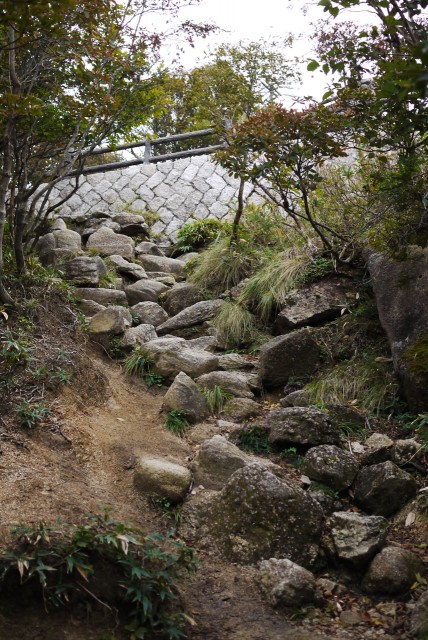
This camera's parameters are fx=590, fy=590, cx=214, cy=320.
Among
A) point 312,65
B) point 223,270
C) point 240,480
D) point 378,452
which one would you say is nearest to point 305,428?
point 378,452

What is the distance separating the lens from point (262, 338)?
7059 mm

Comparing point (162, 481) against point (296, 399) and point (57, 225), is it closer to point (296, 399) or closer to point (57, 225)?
point (296, 399)

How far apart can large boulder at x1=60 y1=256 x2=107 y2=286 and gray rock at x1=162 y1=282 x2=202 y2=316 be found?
1.07m

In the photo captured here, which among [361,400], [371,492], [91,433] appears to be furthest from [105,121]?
[371,492]

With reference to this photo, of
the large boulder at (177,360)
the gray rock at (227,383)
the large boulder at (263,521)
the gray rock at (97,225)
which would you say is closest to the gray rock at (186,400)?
the gray rock at (227,383)

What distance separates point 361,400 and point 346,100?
2.66 meters

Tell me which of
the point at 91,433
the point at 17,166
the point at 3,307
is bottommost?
the point at 91,433

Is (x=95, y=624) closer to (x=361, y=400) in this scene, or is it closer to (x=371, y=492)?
(x=371, y=492)

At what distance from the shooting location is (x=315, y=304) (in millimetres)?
6680

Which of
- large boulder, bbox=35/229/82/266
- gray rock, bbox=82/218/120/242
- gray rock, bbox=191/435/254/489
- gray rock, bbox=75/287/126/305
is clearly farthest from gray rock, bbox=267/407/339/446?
gray rock, bbox=82/218/120/242

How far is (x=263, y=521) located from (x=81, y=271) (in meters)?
4.81

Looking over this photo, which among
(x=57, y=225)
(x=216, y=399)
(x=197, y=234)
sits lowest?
(x=216, y=399)

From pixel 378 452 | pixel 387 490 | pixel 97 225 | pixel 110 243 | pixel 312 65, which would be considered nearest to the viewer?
pixel 312 65

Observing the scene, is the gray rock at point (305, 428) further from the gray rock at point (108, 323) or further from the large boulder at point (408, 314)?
A: the gray rock at point (108, 323)
